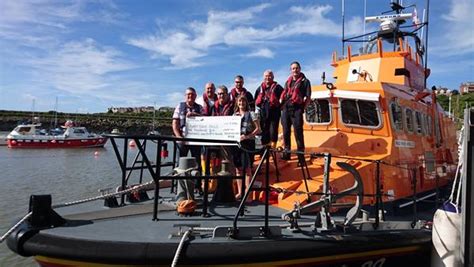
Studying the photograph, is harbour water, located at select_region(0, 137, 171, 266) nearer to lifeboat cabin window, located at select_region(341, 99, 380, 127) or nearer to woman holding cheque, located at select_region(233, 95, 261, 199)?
woman holding cheque, located at select_region(233, 95, 261, 199)

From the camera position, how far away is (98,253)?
347cm

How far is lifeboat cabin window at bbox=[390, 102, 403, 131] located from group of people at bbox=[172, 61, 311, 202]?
4.46ft

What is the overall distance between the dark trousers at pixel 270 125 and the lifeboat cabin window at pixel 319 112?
756 millimetres

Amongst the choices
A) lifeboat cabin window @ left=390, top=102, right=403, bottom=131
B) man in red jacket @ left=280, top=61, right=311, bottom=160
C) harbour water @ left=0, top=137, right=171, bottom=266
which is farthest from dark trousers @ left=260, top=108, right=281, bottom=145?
harbour water @ left=0, top=137, right=171, bottom=266

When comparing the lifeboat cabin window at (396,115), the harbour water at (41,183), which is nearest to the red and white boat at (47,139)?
the harbour water at (41,183)

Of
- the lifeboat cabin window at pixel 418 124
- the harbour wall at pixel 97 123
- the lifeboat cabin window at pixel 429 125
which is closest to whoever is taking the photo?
the lifeboat cabin window at pixel 418 124

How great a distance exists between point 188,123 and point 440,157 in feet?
16.9

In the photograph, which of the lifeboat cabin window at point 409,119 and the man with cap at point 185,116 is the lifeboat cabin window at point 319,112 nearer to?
the lifeboat cabin window at point 409,119

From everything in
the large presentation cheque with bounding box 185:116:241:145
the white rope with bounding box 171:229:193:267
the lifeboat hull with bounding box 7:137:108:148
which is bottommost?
the white rope with bounding box 171:229:193:267

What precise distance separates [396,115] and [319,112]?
1.13 m

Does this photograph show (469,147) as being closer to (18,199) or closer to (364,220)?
(364,220)

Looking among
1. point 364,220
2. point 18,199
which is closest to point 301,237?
point 364,220

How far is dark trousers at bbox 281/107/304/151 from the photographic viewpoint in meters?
5.96

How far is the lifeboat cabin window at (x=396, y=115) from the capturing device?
6367 mm
